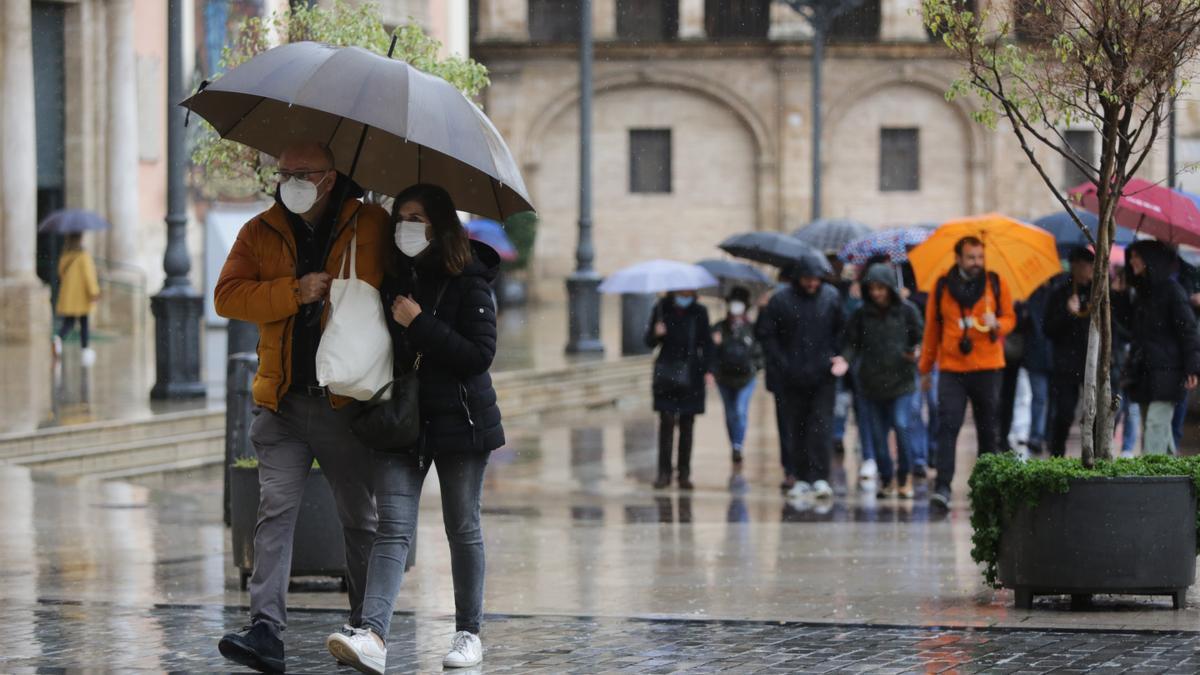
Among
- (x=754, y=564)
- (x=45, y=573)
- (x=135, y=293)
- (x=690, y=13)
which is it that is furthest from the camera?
(x=690, y=13)

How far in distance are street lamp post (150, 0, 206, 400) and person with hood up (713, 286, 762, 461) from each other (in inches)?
212

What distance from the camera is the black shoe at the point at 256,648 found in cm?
658

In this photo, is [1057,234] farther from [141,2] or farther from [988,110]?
[141,2]

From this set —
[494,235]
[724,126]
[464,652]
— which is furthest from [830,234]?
[724,126]

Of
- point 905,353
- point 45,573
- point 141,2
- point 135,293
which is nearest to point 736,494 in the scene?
point 905,353

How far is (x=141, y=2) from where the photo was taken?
32.4 m

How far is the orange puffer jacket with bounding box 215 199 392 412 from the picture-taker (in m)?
6.71

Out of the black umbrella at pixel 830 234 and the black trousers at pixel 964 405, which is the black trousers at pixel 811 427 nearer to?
the black trousers at pixel 964 405

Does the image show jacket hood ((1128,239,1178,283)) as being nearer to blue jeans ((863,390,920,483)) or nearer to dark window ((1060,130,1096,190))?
blue jeans ((863,390,920,483))

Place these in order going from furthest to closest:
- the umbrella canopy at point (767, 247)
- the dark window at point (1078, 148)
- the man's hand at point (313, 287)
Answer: the dark window at point (1078, 148)
the umbrella canopy at point (767, 247)
the man's hand at point (313, 287)

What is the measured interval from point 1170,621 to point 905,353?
18.8ft

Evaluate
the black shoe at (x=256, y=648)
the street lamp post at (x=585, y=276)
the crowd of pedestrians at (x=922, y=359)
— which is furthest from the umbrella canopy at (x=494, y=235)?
the black shoe at (x=256, y=648)

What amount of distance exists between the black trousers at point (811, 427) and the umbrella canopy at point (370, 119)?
646 centimetres

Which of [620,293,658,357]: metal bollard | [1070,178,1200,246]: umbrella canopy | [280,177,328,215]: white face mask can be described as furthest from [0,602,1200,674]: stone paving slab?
[620,293,658,357]: metal bollard
